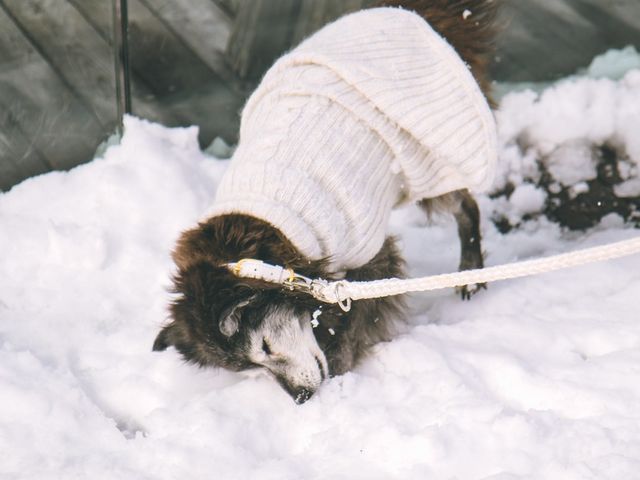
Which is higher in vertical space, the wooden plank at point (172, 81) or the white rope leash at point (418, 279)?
the white rope leash at point (418, 279)

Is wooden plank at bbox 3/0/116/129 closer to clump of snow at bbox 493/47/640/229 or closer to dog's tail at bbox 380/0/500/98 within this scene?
dog's tail at bbox 380/0/500/98

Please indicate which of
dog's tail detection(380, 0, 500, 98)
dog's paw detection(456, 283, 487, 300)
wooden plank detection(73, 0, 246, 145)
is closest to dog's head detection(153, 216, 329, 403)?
dog's paw detection(456, 283, 487, 300)

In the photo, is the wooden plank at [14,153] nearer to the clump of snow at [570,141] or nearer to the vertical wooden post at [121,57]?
the vertical wooden post at [121,57]

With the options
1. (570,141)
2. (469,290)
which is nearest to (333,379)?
(469,290)

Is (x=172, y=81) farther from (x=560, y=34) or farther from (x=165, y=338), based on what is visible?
(x=560, y=34)

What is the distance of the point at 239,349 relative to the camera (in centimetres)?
269

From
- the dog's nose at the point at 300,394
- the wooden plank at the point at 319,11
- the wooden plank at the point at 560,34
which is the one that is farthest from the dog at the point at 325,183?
the wooden plank at the point at 560,34

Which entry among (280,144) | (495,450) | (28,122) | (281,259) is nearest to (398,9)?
(280,144)

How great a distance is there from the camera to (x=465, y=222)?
11.3 ft

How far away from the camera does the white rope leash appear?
6.83 feet

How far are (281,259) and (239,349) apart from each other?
0.31 metres

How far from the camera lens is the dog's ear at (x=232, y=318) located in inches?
102

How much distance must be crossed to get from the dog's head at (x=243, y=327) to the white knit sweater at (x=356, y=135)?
19cm

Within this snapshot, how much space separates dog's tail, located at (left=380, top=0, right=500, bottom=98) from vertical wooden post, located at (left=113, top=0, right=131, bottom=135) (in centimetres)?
128
